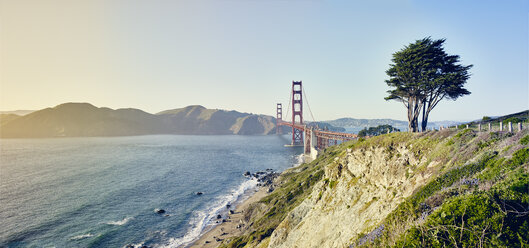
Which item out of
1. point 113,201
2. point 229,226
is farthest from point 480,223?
point 113,201

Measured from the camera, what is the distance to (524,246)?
499 cm

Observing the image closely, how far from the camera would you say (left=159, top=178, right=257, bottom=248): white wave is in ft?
95.4

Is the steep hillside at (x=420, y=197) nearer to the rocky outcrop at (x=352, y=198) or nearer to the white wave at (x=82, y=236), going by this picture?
the rocky outcrop at (x=352, y=198)

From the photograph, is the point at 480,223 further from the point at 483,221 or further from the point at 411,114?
the point at 411,114

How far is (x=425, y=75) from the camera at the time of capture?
20484mm

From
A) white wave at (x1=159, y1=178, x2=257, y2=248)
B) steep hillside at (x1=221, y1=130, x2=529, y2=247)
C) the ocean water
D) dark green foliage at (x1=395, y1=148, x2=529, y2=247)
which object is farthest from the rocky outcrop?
the ocean water

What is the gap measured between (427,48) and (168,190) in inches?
1813

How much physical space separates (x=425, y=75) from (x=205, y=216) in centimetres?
3247

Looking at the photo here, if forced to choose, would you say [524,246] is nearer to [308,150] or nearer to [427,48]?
[427,48]

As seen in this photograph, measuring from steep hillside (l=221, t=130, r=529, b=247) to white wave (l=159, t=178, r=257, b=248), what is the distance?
8.35 metres

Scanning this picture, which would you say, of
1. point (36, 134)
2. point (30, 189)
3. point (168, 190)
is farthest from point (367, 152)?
point (36, 134)

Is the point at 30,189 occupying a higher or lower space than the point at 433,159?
lower

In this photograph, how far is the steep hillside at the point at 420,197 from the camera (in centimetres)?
558

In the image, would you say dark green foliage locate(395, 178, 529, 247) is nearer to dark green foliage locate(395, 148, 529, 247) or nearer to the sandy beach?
dark green foliage locate(395, 148, 529, 247)
